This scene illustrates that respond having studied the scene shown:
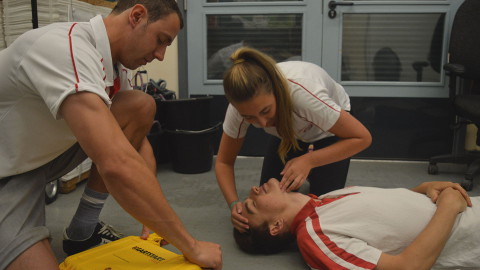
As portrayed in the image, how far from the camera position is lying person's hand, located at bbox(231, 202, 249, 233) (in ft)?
5.34

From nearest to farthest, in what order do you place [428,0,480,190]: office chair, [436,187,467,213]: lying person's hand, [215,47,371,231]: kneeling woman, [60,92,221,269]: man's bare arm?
[60,92,221,269]: man's bare arm < [436,187,467,213]: lying person's hand < [215,47,371,231]: kneeling woman < [428,0,480,190]: office chair

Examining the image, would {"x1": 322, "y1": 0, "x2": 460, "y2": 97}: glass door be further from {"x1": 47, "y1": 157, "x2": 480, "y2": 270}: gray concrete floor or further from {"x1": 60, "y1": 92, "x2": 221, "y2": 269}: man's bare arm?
{"x1": 60, "y1": 92, "x2": 221, "y2": 269}: man's bare arm

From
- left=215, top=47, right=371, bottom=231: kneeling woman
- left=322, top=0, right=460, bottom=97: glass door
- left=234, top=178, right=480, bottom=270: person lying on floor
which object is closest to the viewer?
left=234, top=178, right=480, bottom=270: person lying on floor

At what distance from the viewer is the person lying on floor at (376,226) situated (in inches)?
51.1

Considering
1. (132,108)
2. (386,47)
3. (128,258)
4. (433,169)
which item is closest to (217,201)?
(132,108)

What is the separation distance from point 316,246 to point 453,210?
1.47 feet

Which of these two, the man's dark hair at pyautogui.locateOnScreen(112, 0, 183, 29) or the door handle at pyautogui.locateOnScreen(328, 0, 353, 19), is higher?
the door handle at pyautogui.locateOnScreen(328, 0, 353, 19)

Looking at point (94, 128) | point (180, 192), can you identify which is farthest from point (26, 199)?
point (180, 192)

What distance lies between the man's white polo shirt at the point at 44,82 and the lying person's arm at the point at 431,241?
908 mm

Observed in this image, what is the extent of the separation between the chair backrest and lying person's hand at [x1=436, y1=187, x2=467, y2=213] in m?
1.61

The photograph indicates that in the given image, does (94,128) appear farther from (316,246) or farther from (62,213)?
(62,213)

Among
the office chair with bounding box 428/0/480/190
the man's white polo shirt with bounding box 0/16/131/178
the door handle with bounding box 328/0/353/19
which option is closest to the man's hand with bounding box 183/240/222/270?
the man's white polo shirt with bounding box 0/16/131/178

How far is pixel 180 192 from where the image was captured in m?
2.52

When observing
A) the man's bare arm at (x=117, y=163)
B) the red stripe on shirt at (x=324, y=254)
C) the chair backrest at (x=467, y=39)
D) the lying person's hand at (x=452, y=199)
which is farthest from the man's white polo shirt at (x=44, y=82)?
the chair backrest at (x=467, y=39)
